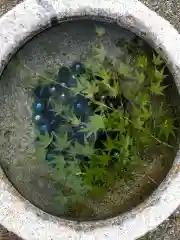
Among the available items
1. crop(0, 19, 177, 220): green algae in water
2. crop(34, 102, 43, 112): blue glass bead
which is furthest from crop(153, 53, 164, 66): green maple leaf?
crop(34, 102, 43, 112): blue glass bead

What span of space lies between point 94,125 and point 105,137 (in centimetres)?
6

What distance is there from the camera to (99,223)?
1.80 meters

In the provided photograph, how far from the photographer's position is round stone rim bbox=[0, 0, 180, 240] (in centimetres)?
175

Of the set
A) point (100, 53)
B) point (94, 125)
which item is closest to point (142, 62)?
point (100, 53)

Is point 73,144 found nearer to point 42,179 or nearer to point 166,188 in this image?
point 42,179

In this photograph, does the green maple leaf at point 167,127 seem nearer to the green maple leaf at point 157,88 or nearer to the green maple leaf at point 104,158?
the green maple leaf at point 157,88

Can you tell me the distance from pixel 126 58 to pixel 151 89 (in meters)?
0.18

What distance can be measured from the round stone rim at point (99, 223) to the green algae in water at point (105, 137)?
0.12 metres

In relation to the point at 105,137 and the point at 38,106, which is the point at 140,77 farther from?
the point at 38,106

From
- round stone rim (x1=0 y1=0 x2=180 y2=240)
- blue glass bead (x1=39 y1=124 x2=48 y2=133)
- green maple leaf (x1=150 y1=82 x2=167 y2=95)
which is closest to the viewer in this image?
round stone rim (x1=0 y1=0 x2=180 y2=240)

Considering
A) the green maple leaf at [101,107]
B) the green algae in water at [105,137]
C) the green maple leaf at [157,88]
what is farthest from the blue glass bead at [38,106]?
the green maple leaf at [157,88]

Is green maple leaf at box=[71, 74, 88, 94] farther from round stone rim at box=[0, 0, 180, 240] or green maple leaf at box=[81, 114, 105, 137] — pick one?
round stone rim at box=[0, 0, 180, 240]

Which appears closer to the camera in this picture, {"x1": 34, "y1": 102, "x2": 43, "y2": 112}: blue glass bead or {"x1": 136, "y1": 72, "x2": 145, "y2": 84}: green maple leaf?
{"x1": 136, "y1": 72, "x2": 145, "y2": 84}: green maple leaf

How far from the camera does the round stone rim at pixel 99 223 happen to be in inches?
68.8
